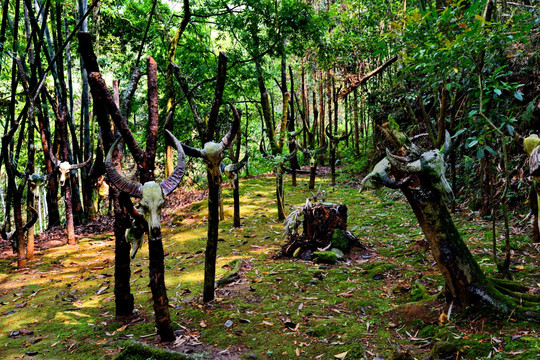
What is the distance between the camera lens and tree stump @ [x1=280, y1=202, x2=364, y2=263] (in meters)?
6.56

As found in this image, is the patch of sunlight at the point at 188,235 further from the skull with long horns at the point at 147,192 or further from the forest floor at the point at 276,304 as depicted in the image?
the skull with long horns at the point at 147,192

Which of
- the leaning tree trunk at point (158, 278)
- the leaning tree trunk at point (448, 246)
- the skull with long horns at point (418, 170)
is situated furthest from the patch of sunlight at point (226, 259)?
the leaning tree trunk at point (448, 246)

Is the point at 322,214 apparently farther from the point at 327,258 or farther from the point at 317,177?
the point at 317,177

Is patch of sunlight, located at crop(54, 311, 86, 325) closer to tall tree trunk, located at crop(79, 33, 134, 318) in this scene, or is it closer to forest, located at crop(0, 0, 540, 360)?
forest, located at crop(0, 0, 540, 360)

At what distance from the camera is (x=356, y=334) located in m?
3.73

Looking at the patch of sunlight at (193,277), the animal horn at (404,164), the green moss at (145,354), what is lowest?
the patch of sunlight at (193,277)

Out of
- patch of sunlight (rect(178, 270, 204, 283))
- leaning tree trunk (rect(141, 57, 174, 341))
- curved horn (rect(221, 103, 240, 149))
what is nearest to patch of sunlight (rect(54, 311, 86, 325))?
patch of sunlight (rect(178, 270, 204, 283))

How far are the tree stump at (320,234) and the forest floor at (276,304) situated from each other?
0.28 metres

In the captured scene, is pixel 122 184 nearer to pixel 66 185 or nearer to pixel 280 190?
pixel 280 190

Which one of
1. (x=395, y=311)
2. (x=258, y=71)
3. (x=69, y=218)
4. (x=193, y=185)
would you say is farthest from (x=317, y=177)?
(x=395, y=311)

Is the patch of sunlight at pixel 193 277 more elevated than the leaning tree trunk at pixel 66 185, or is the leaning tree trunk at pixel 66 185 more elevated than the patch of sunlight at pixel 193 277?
the leaning tree trunk at pixel 66 185

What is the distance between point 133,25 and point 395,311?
428 inches

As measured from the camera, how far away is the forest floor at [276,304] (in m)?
3.43

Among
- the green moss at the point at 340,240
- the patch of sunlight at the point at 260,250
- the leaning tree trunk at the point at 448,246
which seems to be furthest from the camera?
the patch of sunlight at the point at 260,250
